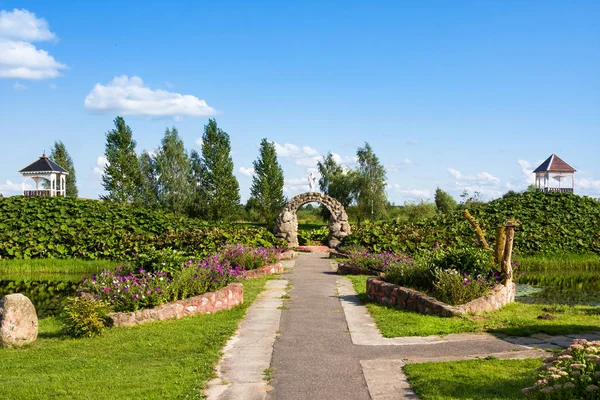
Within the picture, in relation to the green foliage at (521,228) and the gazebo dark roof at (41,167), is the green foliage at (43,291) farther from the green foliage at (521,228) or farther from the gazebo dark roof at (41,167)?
the gazebo dark roof at (41,167)

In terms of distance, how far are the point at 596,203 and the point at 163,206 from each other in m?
26.7

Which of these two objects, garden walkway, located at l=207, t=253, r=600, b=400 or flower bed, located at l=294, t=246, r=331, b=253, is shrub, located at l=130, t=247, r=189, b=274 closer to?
garden walkway, located at l=207, t=253, r=600, b=400

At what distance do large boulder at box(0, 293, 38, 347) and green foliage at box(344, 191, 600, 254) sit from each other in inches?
533

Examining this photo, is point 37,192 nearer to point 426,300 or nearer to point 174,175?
point 174,175

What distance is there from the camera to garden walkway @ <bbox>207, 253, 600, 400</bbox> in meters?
6.20

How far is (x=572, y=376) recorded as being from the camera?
461cm

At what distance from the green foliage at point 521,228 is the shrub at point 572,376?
14587 mm

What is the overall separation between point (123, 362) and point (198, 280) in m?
3.63

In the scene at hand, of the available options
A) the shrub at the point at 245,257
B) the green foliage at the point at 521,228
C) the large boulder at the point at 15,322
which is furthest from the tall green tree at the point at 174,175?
the large boulder at the point at 15,322

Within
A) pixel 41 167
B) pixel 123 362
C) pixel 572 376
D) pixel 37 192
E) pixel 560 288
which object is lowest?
pixel 560 288

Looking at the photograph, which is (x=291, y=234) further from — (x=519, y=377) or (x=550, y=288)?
(x=519, y=377)

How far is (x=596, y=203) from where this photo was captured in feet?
93.0

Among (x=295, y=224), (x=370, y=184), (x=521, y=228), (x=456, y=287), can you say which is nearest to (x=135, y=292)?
(x=456, y=287)

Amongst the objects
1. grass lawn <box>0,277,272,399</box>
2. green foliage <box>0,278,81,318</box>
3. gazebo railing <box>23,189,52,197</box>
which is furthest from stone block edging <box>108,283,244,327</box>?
gazebo railing <box>23,189,52,197</box>
